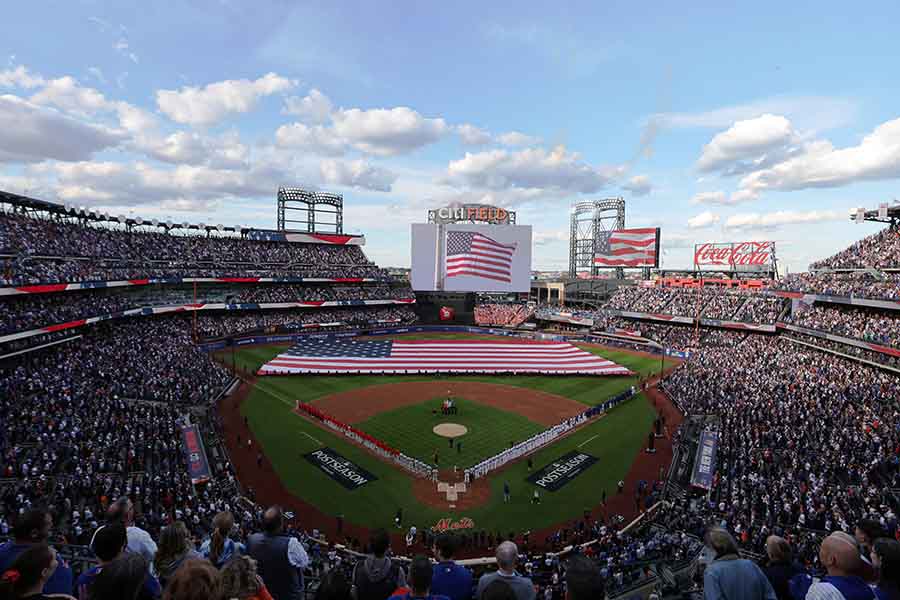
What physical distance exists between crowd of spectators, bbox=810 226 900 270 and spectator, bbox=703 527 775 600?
53.1 metres

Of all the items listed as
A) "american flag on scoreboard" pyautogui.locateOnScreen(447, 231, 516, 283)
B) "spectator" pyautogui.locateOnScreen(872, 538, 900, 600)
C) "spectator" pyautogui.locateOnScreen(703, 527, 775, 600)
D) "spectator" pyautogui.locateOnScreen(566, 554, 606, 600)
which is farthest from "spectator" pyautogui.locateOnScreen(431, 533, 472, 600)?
"american flag on scoreboard" pyautogui.locateOnScreen(447, 231, 516, 283)

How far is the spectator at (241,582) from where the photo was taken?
12.5 feet

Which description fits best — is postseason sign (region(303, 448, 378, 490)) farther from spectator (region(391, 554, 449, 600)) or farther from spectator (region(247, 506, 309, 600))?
spectator (region(391, 554, 449, 600))

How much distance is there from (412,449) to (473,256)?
144ft

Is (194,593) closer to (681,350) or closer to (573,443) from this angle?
(573,443)

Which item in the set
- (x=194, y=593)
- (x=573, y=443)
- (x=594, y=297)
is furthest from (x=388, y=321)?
(x=194, y=593)

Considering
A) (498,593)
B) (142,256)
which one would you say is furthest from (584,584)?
(142,256)

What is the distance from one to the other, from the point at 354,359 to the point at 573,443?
2341cm

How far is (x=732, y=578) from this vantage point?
192 inches

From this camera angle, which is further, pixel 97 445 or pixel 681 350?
pixel 681 350

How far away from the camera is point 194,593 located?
3.10m

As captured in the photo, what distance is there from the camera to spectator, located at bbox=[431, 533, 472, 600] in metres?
5.47

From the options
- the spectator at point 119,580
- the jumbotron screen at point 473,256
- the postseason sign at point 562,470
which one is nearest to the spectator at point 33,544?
the spectator at point 119,580

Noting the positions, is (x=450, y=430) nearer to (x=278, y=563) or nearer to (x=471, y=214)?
(x=278, y=563)
